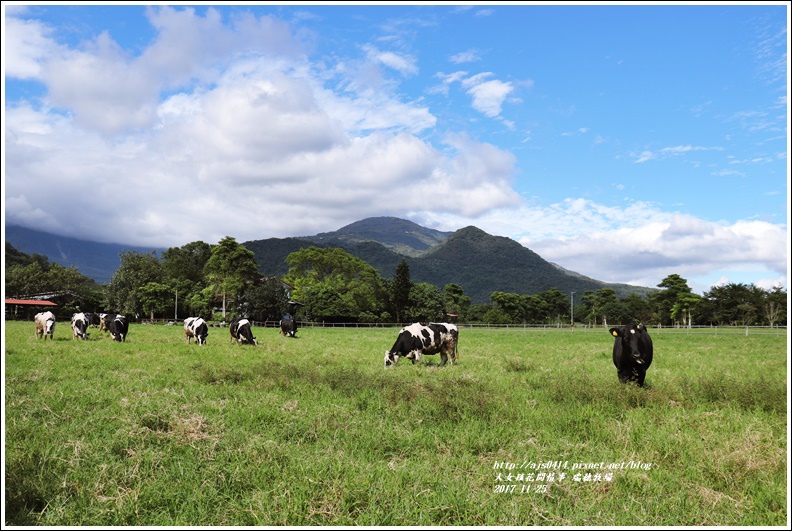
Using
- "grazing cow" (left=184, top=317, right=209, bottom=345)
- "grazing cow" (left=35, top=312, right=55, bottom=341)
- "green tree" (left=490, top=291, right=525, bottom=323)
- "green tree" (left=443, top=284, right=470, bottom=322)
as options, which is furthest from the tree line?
"grazing cow" (left=184, top=317, right=209, bottom=345)

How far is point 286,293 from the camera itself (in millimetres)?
62125

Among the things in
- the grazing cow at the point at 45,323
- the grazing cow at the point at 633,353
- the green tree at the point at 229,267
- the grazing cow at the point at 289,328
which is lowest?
the grazing cow at the point at 289,328

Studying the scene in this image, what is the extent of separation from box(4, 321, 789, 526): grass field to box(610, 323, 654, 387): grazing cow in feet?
3.19

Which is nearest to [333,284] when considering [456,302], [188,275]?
[188,275]

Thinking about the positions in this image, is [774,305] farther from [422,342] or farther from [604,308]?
[422,342]

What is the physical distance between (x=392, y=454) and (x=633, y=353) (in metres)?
7.12

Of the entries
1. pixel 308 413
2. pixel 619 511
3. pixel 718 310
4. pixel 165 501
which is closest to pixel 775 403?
pixel 619 511

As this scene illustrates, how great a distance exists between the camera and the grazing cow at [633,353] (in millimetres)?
10602

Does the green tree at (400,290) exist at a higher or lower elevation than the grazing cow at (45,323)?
higher

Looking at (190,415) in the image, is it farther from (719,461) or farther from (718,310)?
(718,310)

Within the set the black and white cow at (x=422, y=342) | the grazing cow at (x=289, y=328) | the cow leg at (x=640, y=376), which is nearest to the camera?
the cow leg at (x=640, y=376)

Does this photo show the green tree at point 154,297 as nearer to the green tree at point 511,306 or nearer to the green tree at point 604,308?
the green tree at point 511,306

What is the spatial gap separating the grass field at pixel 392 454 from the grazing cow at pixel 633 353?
97 centimetres

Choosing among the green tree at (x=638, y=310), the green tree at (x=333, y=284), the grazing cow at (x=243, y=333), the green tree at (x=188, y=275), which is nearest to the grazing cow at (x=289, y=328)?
the grazing cow at (x=243, y=333)
